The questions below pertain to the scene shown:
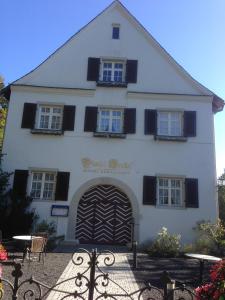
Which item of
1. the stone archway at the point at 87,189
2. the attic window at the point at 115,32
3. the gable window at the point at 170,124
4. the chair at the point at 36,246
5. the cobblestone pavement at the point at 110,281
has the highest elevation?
the attic window at the point at 115,32

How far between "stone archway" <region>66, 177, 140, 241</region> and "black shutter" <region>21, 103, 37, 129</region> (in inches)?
153

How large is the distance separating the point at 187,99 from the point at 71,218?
7950 mm

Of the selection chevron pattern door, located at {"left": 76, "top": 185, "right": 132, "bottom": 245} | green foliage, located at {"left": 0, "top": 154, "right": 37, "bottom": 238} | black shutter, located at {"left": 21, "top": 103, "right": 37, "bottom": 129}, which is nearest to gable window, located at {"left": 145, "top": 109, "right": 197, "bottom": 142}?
chevron pattern door, located at {"left": 76, "top": 185, "right": 132, "bottom": 245}

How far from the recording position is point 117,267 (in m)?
11.2

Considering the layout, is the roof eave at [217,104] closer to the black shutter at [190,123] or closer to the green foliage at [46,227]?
the black shutter at [190,123]

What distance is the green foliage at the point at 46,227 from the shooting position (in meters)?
16.4

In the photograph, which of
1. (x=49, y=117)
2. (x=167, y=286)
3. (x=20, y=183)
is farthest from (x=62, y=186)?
(x=167, y=286)

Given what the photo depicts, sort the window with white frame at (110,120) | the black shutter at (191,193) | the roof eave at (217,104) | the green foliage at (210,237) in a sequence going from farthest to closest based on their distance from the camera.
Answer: the roof eave at (217,104) < the window with white frame at (110,120) < the black shutter at (191,193) < the green foliage at (210,237)

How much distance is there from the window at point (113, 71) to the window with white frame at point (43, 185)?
18.6 feet

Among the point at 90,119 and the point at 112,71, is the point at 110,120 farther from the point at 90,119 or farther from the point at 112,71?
the point at 112,71

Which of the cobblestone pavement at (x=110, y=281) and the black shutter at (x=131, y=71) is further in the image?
the black shutter at (x=131, y=71)

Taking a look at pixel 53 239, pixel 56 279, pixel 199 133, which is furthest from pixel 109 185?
pixel 56 279

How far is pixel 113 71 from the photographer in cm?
1944

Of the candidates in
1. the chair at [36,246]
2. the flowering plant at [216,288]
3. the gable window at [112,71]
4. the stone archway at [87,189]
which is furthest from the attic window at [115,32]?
the flowering plant at [216,288]
